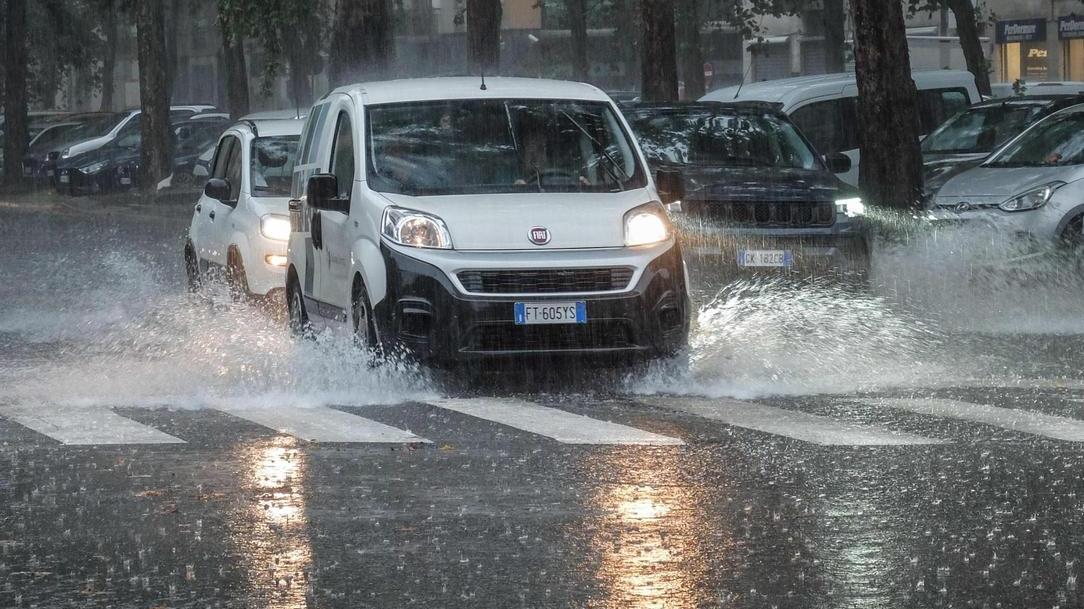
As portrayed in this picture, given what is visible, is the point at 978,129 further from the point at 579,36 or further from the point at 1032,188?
the point at 579,36

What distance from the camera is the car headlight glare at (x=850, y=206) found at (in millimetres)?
15180

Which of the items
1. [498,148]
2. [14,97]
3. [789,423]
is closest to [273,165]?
[498,148]

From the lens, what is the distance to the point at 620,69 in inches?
3031

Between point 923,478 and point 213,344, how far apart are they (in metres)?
6.83

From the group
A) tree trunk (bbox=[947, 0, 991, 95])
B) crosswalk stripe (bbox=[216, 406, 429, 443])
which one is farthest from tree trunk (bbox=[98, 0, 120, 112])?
crosswalk stripe (bbox=[216, 406, 429, 443])

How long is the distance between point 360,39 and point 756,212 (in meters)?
10.7

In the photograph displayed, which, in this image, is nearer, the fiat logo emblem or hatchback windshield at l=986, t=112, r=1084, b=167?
the fiat logo emblem

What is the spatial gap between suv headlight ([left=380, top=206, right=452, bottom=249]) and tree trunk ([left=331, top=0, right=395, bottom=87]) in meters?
13.6

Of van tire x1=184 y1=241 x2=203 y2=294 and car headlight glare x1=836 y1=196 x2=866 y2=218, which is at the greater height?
car headlight glare x1=836 y1=196 x2=866 y2=218

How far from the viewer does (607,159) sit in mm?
11930

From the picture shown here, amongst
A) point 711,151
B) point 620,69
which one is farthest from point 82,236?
point 620,69

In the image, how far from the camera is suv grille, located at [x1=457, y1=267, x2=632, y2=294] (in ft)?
35.5

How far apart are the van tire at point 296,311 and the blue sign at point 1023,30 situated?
159 ft

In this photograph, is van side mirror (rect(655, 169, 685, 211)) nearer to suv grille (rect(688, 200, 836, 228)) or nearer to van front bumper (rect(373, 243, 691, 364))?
van front bumper (rect(373, 243, 691, 364))
